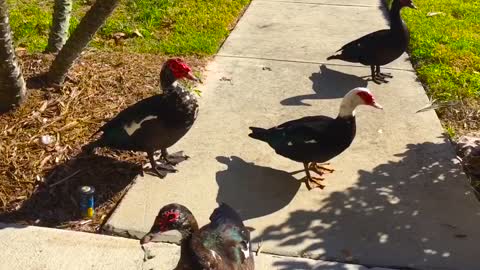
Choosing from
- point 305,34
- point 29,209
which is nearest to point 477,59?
point 305,34

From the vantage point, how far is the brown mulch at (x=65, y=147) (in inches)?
169

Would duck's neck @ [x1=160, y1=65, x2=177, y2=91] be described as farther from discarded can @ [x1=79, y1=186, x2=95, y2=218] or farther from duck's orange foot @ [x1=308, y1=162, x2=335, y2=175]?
duck's orange foot @ [x1=308, y1=162, x2=335, y2=175]

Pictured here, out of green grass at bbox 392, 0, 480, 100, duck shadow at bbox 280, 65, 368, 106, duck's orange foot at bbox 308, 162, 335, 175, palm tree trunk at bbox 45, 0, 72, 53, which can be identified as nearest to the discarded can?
duck's orange foot at bbox 308, 162, 335, 175

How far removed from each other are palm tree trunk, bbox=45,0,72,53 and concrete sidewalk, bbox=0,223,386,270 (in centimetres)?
277

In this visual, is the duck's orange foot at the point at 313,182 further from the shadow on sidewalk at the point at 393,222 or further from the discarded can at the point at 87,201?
the discarded can at the point at 87,201

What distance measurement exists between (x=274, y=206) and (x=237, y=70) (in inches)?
97.6

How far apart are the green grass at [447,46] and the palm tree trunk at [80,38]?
322 centimetres

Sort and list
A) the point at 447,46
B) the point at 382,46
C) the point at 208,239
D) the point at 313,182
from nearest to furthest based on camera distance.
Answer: the point at 208,239 < the point at 313,182 < the point at 382,46 < the point at 447,46

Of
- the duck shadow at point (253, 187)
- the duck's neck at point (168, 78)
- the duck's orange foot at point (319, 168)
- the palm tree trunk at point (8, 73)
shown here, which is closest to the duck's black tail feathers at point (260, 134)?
the duck shadow at point (253, 187)

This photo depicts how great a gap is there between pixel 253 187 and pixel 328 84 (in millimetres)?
2094

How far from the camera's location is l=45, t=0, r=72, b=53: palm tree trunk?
20.2 feet

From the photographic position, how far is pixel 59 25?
6.21m

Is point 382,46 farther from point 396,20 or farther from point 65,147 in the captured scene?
point 65,147

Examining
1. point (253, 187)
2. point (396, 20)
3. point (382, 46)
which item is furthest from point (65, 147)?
point (396, 20)
